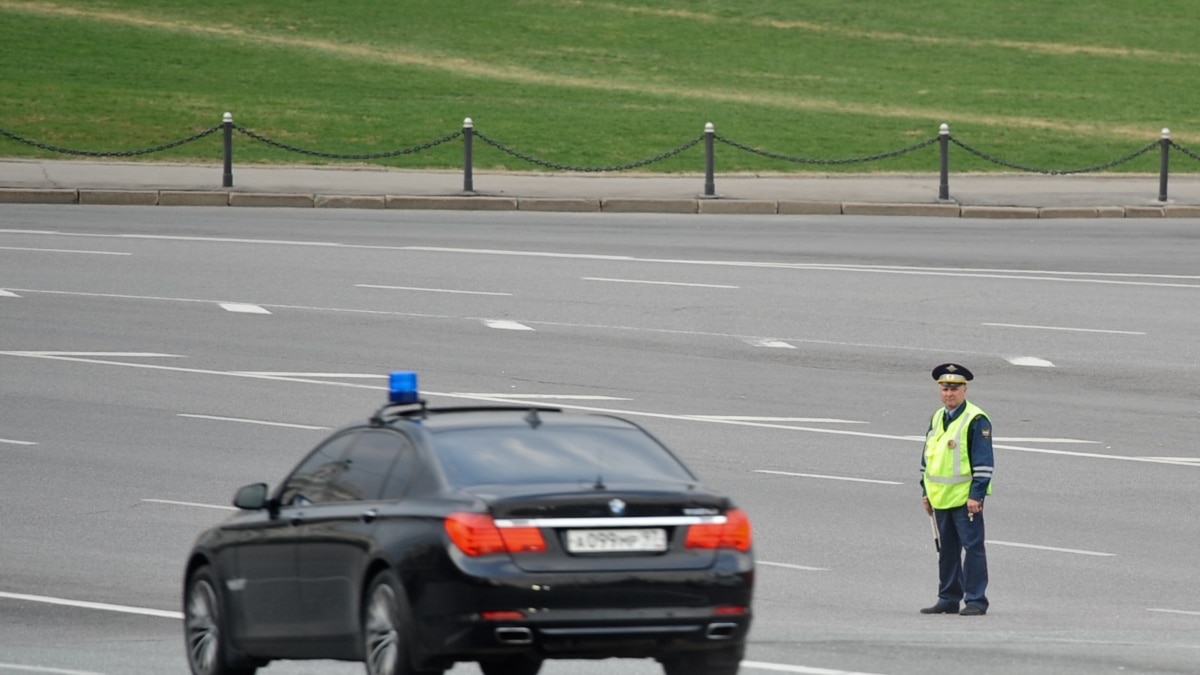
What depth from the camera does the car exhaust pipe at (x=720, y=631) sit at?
839 centimetres

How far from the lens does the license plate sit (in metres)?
→ 8.32

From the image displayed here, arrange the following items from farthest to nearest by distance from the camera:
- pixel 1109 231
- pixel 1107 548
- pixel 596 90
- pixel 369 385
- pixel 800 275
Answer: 1. pixel 596 90
2. pixel 1109 231
3. pixel 800 275
4. pixel 369 385
5. pixel 1107 548

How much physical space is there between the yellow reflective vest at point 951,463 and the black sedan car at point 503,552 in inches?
193

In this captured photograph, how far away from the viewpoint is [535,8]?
59500 mm

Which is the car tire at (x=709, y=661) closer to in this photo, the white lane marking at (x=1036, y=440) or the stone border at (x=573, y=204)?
the white lane marking at (x=1036, y=440)

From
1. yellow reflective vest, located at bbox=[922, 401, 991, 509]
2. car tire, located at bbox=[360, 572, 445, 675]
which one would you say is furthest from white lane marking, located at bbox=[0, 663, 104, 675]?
yellow reflective vest, located at bbox=[922, 401, 991, 509]

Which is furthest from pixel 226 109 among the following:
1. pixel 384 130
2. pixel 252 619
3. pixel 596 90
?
pixel 252 619

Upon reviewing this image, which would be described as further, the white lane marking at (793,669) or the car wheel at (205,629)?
the car wheel at (205,629)

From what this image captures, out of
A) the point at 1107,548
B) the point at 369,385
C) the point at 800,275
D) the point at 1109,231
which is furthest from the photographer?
the point at 1109,231

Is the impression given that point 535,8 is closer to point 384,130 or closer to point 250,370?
point 384,130

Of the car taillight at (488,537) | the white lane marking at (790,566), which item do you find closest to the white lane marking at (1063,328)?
the white lane marking at (790,566)

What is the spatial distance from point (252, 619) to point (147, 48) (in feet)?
139

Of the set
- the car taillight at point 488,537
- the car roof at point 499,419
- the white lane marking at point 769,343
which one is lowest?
the white lane marking at point 769,343

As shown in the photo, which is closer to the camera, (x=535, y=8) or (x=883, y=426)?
(x=883, y=426)
